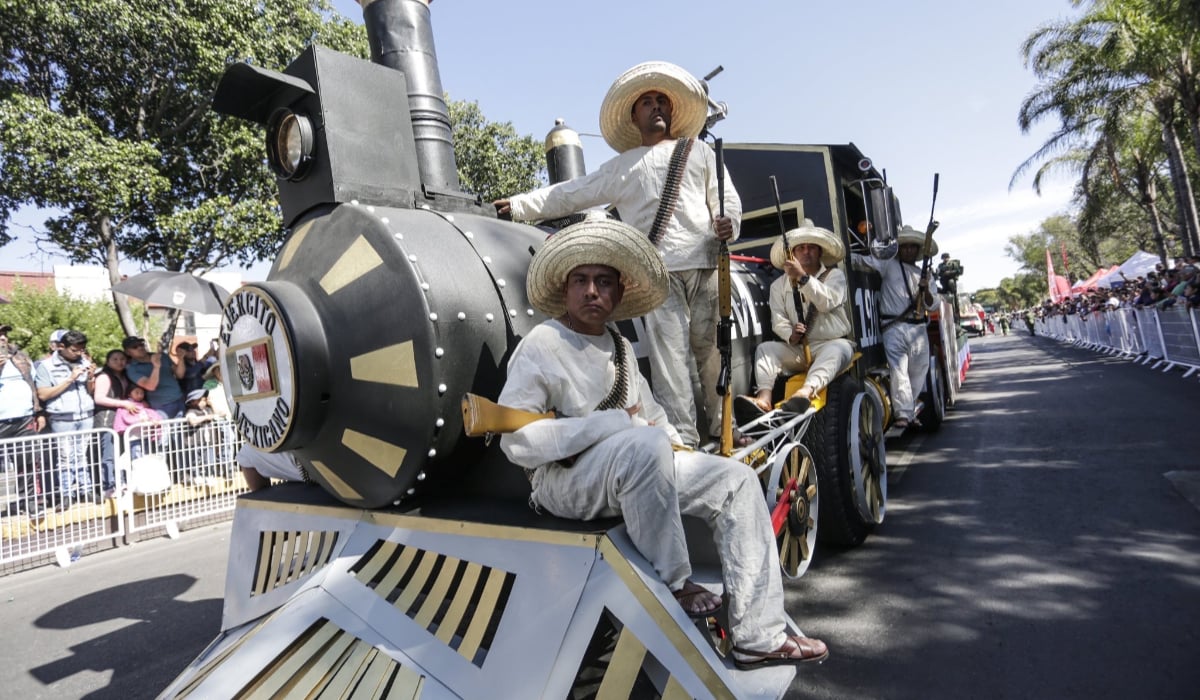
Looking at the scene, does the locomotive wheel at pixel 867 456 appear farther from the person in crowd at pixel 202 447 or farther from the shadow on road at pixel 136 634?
the person in crowd at pixel 202 447

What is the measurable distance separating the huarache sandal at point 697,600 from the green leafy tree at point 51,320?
25.2 m

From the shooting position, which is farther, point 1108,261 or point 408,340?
point 1108,261

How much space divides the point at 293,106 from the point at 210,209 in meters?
11.6

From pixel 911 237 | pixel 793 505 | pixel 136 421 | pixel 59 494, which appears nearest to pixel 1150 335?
pixel 911 237

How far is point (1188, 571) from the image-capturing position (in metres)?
2.96

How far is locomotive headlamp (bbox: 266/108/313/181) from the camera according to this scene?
217 centimetres

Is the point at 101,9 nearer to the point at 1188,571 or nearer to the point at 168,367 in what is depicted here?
the point at 168,367

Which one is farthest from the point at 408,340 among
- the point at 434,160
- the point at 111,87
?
the point at 111,87

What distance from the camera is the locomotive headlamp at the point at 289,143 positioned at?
7.12 feet

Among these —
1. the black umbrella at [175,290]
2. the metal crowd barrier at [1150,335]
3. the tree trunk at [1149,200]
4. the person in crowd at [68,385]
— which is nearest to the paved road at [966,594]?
the person in crowd at [68,385]

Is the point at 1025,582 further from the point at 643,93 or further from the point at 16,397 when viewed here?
the point at 16,397

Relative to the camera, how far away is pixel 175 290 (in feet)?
23.8

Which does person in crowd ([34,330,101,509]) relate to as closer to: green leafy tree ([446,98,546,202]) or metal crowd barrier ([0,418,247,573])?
metal crowd barrier ([0,418,247,573])

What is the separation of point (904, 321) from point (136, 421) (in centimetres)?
719
